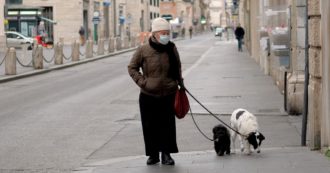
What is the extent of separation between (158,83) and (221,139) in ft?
4.15

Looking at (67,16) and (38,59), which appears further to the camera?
(67,16)

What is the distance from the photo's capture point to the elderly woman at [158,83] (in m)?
9.20

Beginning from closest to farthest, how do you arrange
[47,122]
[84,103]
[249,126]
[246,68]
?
[249,126], [47,122], [84,103], [246,68]

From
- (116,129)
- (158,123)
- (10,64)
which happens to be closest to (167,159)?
(158,123)

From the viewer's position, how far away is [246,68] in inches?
1264

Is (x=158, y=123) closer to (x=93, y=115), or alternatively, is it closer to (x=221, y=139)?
(x=221, y=139)

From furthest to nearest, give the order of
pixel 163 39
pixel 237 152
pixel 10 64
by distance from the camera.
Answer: pixel 10 64, pixel 237 152, pixel 163 39

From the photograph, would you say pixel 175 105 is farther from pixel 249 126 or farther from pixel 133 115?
pixel 133 115

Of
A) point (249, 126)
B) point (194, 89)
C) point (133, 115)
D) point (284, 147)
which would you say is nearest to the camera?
point (249, 126)

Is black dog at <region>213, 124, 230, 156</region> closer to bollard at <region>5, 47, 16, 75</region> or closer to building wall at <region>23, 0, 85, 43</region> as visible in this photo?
bollard at <region>5, 47, 16, 75</region>

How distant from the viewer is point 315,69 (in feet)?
32.8

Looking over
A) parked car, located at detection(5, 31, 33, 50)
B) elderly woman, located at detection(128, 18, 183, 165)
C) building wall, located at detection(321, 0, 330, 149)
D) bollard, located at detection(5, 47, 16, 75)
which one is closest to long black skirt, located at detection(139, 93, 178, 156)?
elderly woman, located at detection(128, 18, 183, 165)

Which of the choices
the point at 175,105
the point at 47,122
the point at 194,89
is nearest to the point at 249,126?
the point at 175,105

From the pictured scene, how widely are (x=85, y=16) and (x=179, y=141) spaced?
6993cm
